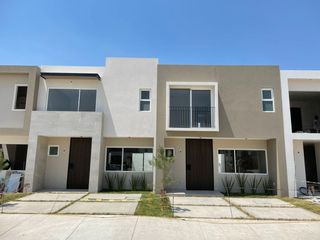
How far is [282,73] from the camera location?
1419cm

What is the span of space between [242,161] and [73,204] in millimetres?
10207

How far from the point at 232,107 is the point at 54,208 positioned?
10.6 metres

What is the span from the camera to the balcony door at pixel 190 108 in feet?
45.2

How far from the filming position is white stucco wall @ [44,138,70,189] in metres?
14.5

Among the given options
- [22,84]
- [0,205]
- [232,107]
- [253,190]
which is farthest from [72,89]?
[253,190]

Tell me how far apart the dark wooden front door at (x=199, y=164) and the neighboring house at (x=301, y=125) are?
14.6ft

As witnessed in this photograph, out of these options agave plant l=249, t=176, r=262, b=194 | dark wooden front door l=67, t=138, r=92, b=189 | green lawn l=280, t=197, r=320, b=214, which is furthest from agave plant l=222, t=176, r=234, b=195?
dark wooden front door l=67, t=138, r=92, b=189

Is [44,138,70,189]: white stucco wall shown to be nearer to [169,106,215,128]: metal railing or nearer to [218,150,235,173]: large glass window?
[169,106,215,128]: metal railing

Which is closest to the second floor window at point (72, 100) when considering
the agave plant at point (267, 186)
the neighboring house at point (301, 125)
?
the agave plant at point (267, 186)

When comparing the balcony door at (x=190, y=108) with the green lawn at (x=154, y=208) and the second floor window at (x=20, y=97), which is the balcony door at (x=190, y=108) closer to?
the green lawn at (x=154, y=208)

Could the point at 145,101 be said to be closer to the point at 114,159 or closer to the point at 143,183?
the point at 114,159

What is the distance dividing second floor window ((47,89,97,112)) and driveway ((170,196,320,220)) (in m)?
7.86

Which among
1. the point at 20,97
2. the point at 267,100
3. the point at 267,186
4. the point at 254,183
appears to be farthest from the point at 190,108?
the point at 20,97

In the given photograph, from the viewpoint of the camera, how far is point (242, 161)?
48.5 feet
